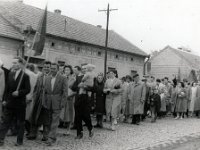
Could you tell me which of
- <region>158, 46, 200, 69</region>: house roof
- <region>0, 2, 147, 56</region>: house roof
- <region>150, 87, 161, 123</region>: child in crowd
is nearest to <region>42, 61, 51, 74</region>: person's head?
<region>150, 87, 161, 123</region>: child in crowd

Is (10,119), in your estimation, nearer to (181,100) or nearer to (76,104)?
(76,104)

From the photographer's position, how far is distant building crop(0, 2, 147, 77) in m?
22.0

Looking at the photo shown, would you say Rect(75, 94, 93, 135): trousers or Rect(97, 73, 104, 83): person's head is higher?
Rect(97, 73, 104, 83): person's head

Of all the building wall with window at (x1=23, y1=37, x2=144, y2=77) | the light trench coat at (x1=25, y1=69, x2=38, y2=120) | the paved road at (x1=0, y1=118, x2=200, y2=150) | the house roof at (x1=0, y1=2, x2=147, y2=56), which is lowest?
the paved road at (x1=0, y1=118, x2=200, y2=150)

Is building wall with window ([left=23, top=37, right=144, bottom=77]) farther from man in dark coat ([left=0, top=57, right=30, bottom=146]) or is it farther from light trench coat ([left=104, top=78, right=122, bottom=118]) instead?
man in dark coat ([left=0, top=57, right=30, bottom=146])

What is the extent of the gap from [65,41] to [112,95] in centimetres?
1655

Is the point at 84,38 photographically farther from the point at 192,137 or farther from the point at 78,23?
the point at 192,137

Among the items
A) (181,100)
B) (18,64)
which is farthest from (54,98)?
(181,100)

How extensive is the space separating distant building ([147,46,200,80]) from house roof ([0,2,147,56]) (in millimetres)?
14667

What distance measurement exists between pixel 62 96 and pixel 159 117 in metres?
9.17

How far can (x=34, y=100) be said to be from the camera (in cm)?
852

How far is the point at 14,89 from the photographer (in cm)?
758

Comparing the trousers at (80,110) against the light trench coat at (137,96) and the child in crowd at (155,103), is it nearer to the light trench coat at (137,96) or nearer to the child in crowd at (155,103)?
A: the light trench coat at (137,96)

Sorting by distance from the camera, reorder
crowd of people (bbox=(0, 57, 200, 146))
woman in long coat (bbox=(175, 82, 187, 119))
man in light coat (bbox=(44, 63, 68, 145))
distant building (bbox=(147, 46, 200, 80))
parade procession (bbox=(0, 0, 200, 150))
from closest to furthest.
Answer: crowd of people (bbox=(0, 57, 200, 146)) < parade procession (bbox=(0, 0, 200, 150)) < man in light coat (bbox=(44, 63, 68, 145)) < woman in long coat (bbox=(175, 82, 187, 119)) < distant building (bbox=(147, 46, 200, 80))
